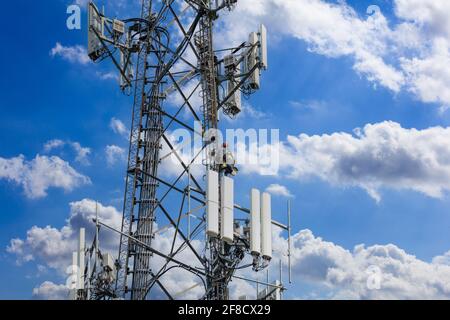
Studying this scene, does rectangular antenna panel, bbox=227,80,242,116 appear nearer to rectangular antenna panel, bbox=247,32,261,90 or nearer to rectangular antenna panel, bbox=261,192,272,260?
rectangular antenna panel, bbox=247,32,261,90

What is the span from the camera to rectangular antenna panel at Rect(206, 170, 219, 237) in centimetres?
4325

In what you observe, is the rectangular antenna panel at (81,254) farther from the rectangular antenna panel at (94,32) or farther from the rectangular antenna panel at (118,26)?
the rectangular antenna panel at (118,26)

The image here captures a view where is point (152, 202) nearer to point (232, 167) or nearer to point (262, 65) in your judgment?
point (232, 167)

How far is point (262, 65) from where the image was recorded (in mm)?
51938

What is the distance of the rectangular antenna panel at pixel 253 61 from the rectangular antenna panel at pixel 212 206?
1060 centimetres

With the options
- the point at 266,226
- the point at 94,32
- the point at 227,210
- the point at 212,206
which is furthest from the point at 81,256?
the point at 94,32

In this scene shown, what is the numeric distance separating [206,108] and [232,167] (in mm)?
5460

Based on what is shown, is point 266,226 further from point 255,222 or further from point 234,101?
point 234,101

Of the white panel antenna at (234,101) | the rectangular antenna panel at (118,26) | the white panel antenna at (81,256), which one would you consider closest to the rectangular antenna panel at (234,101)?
the white panel antenna at (234,101)
